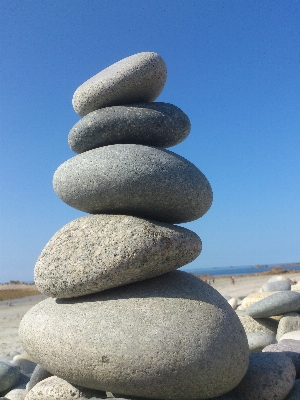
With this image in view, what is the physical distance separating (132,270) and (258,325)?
578 centimetres

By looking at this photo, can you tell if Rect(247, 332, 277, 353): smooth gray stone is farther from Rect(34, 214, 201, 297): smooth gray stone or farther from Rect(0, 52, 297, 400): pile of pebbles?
Rect(34, 214, 201, 297): smooth gray stone

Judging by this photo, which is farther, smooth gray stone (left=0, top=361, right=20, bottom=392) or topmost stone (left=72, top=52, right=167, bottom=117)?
smooth gray stone (left=0, top=361, right=20, bottom=392)

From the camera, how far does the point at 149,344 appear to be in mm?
Answer: 3875

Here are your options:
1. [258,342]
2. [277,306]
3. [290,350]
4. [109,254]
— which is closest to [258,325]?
[277,306]

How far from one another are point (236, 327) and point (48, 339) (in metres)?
2.03

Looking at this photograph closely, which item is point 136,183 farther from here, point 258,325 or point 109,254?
point 258,325

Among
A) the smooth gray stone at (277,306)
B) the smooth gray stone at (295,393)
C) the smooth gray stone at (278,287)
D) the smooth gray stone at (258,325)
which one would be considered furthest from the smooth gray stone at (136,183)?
the smooth gray stone at (278,287)

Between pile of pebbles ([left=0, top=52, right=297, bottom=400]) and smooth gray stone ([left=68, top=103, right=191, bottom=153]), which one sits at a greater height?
smooth gray stone ([left=68, top=103, right=191, bottom=153])

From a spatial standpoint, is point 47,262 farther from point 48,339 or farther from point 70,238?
point 48,339

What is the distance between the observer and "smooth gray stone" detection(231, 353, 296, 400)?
14.1ft

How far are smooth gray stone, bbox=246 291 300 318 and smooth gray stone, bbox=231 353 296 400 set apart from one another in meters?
4.13

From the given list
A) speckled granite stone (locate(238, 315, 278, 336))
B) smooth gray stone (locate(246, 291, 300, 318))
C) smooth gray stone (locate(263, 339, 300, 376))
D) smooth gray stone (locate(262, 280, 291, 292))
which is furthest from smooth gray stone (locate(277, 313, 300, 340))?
smooth gray stone (locate(262, 280, 291, 292))

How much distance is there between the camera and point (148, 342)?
12.8 ft

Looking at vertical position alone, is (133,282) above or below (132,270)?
below
